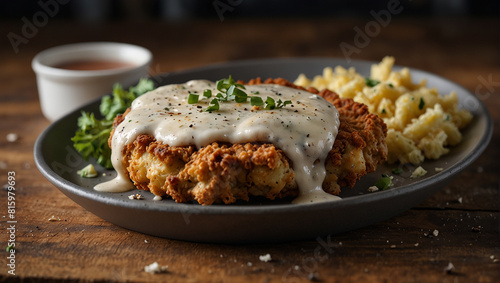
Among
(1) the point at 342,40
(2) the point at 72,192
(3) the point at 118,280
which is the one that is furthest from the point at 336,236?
(1) the point at 342,40

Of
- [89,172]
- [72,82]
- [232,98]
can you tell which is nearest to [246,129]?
[232,98]

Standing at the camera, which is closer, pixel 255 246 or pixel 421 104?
pixel 255 246

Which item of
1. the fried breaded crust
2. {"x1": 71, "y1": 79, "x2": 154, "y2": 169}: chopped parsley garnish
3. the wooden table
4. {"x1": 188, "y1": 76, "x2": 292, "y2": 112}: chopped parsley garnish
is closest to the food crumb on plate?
the wooden table

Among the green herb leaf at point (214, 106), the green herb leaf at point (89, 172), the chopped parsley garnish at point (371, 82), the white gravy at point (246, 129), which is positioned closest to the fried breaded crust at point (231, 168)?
the white gravy at point (246, 129)

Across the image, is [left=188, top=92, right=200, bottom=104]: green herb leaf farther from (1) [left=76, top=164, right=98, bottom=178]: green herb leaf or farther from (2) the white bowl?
(2) the white bowl

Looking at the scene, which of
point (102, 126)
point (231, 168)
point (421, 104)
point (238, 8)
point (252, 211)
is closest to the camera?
point (252, 211)

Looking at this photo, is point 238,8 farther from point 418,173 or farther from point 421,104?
point 418,173
